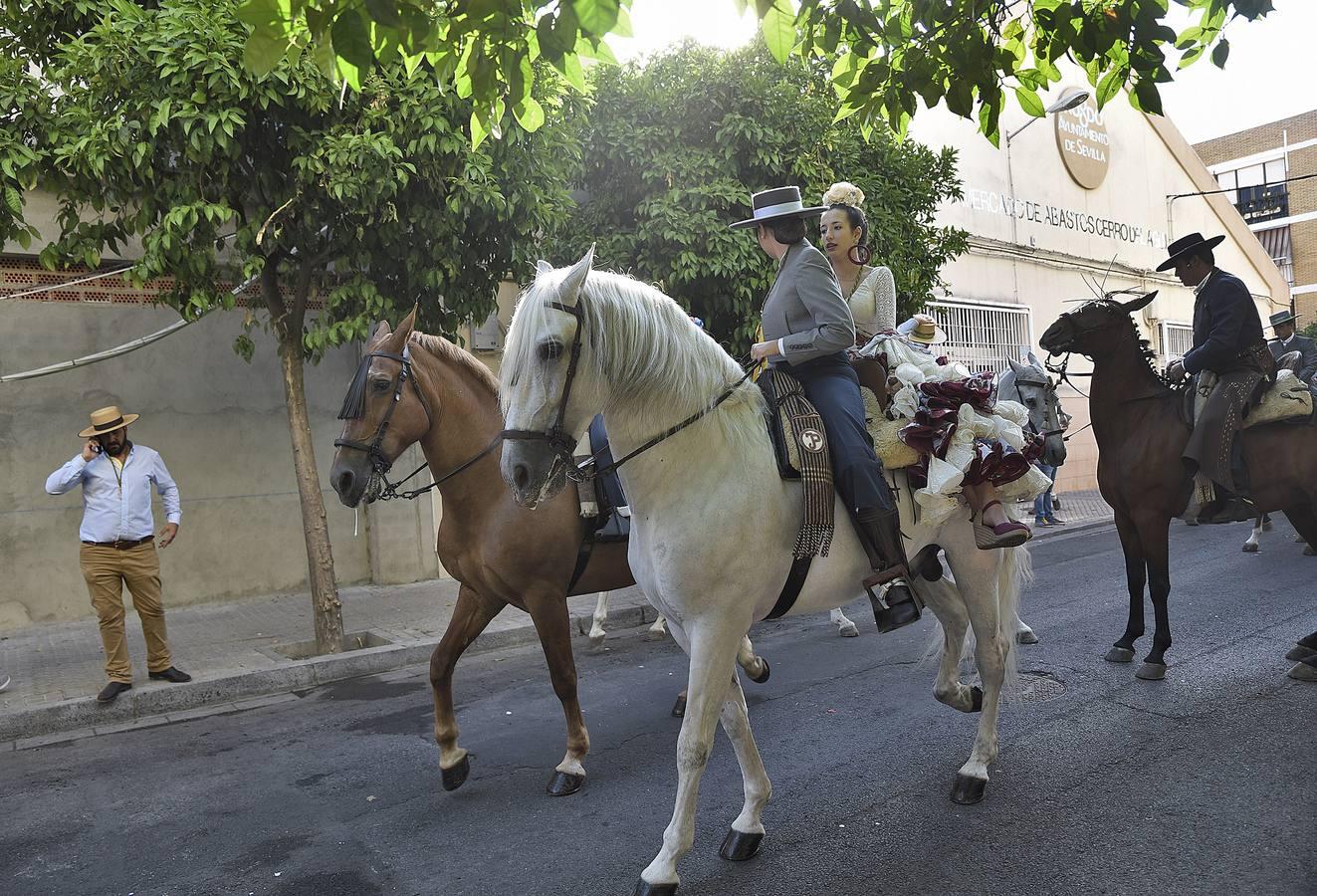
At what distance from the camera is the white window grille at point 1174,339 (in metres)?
21.7

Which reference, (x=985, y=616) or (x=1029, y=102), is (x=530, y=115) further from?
(x=985, y=616)

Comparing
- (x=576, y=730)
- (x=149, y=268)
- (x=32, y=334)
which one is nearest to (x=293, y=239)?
(x=149, y=268)

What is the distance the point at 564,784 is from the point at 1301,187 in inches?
1806

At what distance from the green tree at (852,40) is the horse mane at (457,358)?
1.56 m

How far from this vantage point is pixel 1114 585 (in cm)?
871

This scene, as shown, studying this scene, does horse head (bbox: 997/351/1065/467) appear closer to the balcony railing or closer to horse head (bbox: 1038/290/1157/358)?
horse head (bbox: 1038/290/1157/358)

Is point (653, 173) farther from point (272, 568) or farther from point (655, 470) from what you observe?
point (655, 470)

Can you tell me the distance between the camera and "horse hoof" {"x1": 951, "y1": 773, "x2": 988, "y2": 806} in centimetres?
393

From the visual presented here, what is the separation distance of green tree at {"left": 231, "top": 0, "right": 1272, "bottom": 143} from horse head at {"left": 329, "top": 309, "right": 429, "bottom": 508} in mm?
1495

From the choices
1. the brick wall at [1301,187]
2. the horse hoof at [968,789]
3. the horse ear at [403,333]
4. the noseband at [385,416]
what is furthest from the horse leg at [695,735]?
the brick wall at [1301,187]

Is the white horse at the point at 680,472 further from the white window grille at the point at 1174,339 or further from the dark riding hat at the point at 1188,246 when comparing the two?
the white window grille at the point at 1174,339

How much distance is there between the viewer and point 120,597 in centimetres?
662

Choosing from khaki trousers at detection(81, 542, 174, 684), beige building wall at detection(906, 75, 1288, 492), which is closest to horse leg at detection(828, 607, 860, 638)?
khaki trousers at detection(81, 542, 174, 684)

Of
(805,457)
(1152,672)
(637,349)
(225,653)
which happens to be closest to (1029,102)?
(805,457)
